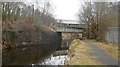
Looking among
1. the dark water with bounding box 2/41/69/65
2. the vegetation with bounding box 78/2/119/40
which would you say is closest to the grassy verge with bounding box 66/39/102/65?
the dark water with bounding box 2/41/69/65

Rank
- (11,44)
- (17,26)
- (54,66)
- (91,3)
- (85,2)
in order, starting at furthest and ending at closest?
(85,2) → (91,3) → (17,26) → (11,44) → (54,66)

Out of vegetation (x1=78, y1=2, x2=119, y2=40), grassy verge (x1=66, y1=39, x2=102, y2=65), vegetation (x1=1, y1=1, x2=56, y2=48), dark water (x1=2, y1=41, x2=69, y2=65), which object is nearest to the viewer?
grassy verge (x1=66, y1=39, x2=102, y2=65)

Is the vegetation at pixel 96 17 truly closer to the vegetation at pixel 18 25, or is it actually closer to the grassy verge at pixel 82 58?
the vegetation at pixel 18 25

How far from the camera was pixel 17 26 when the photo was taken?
4200 centimetres

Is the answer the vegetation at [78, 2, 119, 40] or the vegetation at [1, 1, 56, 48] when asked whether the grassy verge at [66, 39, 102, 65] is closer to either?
the vegetation at [1, 1, 56, 48]

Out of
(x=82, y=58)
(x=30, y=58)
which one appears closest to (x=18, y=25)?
(x=30, y=58)

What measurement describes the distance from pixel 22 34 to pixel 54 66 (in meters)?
24.3

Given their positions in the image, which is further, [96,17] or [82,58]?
[96,17]

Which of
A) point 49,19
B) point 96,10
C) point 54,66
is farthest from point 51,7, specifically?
point 54,66

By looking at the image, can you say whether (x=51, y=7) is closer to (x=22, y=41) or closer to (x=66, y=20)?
(x=66, y=20)

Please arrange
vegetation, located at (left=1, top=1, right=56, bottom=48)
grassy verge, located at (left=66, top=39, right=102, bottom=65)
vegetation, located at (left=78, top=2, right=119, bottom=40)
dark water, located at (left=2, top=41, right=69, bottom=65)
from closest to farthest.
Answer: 1. grassy verge, located at (left=66, top=39, right=102, bottom=65)
2. dark water, located at (left=2, top=41, right=69, bottom=65)
3. vegetation, located at (left=1, top=1, right=56, bottom=48)
4. vegetation, located at (left=78, top=2, right=119, bottom=40)

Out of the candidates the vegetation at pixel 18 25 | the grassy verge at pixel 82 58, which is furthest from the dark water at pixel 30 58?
the vegetation at pixel 18 25

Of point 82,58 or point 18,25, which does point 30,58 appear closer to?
point 82,58

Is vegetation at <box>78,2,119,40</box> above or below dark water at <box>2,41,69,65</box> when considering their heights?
above
